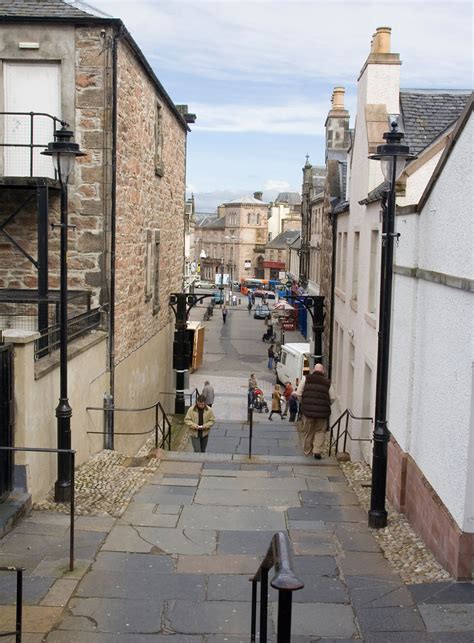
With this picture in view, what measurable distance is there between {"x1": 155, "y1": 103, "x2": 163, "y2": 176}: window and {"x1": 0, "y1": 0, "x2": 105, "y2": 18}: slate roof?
4.36m

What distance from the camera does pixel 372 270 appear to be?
14.6 meters

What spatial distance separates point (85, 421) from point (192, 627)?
6.38 m

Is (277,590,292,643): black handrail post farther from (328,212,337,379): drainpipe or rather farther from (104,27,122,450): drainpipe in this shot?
(328,212,337,379): drainpipe

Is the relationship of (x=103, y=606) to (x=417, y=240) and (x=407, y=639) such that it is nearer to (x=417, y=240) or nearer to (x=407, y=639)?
(x=407, y=639)

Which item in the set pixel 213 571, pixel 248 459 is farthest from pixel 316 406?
pixel 213 571

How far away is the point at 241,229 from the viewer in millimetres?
112500

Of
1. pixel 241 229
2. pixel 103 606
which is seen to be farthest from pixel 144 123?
pixel 241 229

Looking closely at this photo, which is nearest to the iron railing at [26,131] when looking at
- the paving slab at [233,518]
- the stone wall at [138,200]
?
the stone wall at [138,200]

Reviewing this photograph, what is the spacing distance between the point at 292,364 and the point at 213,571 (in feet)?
84.1

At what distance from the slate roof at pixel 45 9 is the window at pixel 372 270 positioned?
6162 mm

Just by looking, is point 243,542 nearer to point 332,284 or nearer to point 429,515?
point 429,515

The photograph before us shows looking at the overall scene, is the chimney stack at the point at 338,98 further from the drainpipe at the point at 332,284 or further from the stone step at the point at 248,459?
the stone step at the point at 248,459

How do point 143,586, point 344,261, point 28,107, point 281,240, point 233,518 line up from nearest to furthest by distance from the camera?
1. point 143,586
2. point 233,518
3. point 28,107
4. point 344,261
5. point 281,240

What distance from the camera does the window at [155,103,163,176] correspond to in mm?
18189
